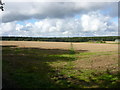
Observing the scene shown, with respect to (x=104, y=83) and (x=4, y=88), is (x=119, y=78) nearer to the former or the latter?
(x=104, y=83)

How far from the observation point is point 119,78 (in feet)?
34.3

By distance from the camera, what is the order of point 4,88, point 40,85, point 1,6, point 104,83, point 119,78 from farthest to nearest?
point 1,6 < point 119,78 < point 104,83 < point 40,85 < point 4,88

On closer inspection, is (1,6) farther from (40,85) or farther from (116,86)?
(116,86)

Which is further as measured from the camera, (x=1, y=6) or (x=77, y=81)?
(x=1, y=6)

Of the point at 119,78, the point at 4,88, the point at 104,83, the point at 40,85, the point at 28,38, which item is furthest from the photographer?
the point at 28,38

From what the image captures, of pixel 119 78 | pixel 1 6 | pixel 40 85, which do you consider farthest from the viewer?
pixel 1 6

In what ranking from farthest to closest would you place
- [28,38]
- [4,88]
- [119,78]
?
[28,38] → [119,78] → [4,88]

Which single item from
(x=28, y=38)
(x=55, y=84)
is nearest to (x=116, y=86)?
(x=55, y=84)

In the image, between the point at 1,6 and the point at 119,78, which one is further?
the point at 1,6

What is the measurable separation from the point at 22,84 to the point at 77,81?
3224 mm

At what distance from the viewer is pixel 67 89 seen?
26.9ft

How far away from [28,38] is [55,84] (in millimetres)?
114931

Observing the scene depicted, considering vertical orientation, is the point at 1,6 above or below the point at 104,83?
above

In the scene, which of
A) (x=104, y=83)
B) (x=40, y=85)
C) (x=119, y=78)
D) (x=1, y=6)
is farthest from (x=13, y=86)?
(x=1, y=6)
